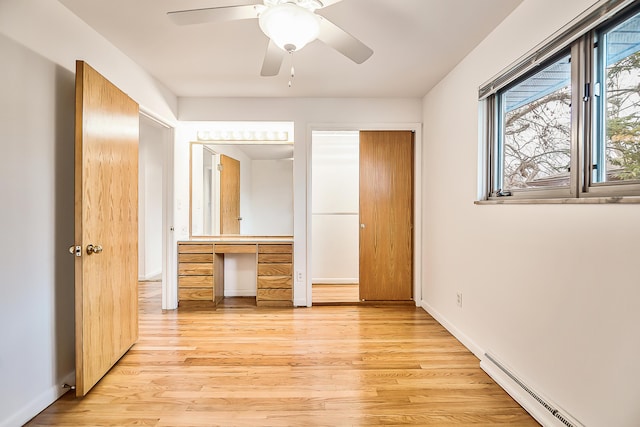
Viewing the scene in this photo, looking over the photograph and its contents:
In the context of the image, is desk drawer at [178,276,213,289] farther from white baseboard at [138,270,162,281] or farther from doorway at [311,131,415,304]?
white baseboard at [138,270,162,281]

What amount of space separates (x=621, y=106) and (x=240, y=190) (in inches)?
142

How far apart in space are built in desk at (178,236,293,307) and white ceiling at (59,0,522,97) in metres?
1.70

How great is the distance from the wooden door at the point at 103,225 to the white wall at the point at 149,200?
2.79 metres

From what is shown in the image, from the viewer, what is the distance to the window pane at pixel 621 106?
4.57 ft

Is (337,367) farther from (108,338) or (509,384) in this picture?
(108,338)

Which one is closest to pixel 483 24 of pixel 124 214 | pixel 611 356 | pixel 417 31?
pixel 417 31

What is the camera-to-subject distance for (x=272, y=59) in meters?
1.94

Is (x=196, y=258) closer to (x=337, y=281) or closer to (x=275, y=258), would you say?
(x=275, y=258)

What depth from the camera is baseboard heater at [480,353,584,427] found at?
1.64 metres

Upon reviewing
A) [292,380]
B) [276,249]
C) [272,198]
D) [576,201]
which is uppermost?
[272,198]

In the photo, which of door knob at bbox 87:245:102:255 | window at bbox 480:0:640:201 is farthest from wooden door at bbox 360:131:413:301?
door knob at bbox 87:245:102:255

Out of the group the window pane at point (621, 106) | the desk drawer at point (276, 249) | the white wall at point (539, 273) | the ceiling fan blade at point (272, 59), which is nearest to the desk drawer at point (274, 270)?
the desk drawer at point (276, 249)

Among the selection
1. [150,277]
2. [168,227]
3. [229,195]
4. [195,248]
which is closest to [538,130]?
[229,195]

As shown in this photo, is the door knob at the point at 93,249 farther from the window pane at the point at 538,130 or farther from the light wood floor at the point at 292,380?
the window pane at the point at 538,130
